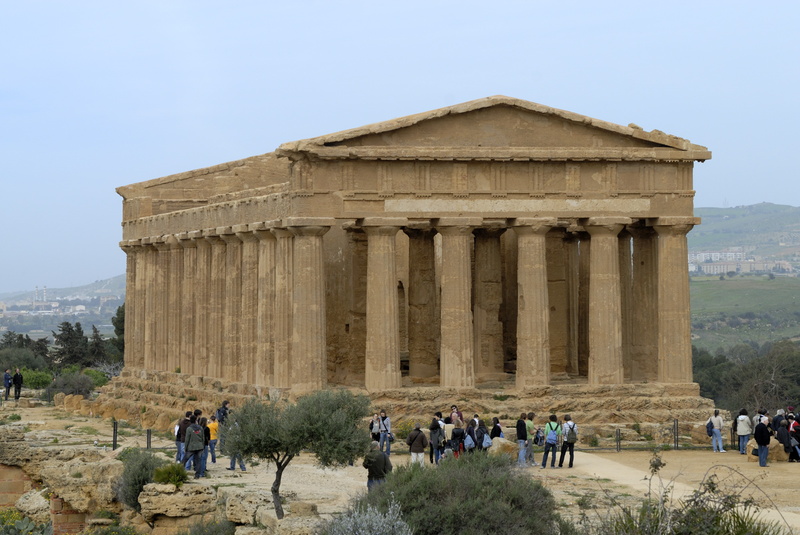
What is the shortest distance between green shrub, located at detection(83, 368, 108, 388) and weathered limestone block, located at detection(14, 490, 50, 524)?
102 feet

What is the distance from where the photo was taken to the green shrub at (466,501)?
21719 mm

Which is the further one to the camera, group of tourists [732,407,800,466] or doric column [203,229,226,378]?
doric column [203,229,226,378]

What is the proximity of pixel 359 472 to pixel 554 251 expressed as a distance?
15.3m

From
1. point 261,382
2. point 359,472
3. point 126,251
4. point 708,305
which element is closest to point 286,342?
point 261,382

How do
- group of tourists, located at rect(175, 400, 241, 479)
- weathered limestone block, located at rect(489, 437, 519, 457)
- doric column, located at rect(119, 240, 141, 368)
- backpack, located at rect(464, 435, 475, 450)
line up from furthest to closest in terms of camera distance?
doric column, located at rect(119, 240, 141, 368)
weathered limestone block, located at rect(489, 437, 519, 457)
backpack, located at rect(464, 435, 475, 450)
group of tourists, located at rect(175, 400, 241, 479)

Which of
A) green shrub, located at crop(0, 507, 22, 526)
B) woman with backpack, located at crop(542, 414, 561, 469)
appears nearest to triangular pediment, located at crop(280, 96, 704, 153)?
woman with backpack, located at crop(542, 414, 561, 469)

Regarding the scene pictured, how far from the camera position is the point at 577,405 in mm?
39156

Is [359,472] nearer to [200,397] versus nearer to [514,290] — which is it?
[200,397]

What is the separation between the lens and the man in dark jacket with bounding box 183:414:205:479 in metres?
30.4

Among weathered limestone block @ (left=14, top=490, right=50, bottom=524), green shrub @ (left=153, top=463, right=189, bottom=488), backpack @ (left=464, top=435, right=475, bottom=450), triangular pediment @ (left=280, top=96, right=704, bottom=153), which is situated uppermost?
triangular pediment @ (left=280, top=96, right=704, bottom=153)

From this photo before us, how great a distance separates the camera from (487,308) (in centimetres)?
4384

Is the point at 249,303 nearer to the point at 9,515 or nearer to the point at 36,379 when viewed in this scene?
the point at 9,515

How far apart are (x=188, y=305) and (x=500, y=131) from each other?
1516cm

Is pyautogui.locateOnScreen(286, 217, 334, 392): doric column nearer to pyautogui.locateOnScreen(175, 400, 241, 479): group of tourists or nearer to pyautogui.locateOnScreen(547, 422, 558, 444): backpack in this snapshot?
pyautogui.locateOnScreen(175, 400, 241, 479): group of tourists
